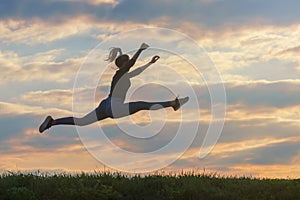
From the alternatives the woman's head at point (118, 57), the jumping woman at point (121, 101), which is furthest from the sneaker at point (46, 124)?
the woman's head at point (118, 57)

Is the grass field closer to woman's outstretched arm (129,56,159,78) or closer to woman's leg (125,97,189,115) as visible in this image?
woman's leg (125,97,189,115)

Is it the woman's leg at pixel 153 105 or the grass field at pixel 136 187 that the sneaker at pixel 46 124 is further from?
the woman's leg at pixel 153 105

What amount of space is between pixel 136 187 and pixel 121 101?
2383 millimetres

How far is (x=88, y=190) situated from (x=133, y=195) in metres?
1.27

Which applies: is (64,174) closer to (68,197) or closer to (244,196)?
(68,197)

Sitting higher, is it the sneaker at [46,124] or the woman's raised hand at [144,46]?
the woman's raised hand at [144,46]

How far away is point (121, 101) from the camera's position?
22266 millimetres

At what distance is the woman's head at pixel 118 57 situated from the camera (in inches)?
885

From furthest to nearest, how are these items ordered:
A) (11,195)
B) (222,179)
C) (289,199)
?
(222,179) < (289,199) < (11,195)

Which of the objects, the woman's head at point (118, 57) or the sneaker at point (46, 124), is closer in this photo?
the woman's head at point (118, 57)

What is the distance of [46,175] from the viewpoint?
23.7m

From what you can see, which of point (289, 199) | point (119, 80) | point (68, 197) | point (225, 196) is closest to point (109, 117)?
point (119, 80)

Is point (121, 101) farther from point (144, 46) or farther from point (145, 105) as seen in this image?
point (144, 46)

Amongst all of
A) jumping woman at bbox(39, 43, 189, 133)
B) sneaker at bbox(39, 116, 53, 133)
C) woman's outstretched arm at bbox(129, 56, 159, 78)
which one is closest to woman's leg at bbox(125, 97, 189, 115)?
jumping woman at bbox(39, 43, 189, 133)
